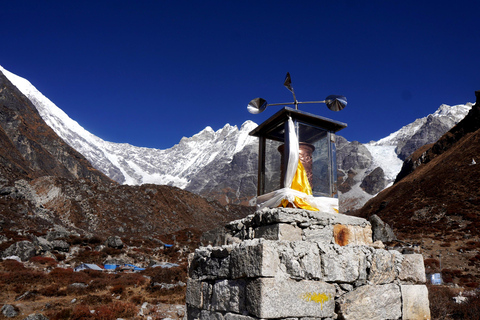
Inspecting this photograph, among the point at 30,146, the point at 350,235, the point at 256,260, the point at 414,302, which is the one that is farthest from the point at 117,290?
the point at 30,146

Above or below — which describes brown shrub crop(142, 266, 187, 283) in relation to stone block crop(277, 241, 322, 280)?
above

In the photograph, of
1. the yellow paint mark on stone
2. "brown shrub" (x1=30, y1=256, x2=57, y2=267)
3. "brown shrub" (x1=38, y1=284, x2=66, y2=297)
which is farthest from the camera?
"brown shrub" (x1=30, y1=256, x2=57, y2=267)

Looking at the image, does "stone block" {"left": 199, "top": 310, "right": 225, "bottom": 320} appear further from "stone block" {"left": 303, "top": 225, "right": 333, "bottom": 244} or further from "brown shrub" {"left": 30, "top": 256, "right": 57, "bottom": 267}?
"brown shrub" {"left": 30, "top": 256, "right": 57, "bottom": 267}

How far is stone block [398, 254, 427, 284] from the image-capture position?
13.7ft

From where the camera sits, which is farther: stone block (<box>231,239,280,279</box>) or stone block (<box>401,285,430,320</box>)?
stone block (<box>401,285,430,320</box>)

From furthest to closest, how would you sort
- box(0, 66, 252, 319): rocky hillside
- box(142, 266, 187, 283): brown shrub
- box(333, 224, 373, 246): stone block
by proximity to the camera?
box(142, 266, 187, 283): brown shrub
box(0, 66, 252, 319): rocky hillside
box(333, 224, 373, 246): stone block

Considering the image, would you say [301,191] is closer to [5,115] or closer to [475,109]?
[475,109]

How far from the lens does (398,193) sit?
184ft

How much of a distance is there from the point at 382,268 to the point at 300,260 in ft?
3.94

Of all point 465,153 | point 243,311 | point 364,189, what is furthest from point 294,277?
point 364,189

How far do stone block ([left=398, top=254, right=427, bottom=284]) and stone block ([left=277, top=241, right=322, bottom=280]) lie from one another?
134cm

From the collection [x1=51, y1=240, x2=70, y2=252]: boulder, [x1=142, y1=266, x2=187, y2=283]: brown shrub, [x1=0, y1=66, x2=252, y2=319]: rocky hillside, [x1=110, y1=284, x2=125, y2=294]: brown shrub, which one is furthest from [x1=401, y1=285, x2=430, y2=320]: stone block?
[x1=51, y1=240, x2=70, y2=252]: boulder

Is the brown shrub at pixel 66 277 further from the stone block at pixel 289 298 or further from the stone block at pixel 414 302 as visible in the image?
the stone block at pixel 414 302

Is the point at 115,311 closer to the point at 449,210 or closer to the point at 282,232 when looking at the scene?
the point at 282,232
